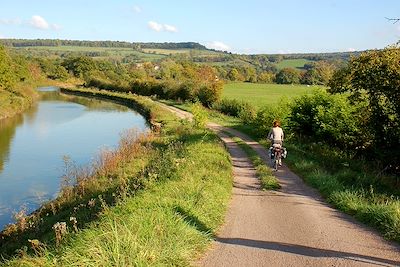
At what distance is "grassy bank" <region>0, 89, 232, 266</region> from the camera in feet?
21.8

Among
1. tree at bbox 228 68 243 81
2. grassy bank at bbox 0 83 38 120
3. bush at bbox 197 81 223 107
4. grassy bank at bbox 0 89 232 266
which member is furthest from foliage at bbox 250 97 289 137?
tree at bbox 228 68 243 81

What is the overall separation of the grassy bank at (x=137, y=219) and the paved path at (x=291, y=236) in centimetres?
46

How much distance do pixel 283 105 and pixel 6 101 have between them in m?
39.0

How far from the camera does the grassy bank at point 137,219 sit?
665cm

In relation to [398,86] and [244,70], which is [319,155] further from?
[244,70]

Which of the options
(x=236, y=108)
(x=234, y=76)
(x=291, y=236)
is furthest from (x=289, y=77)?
(x=291, y=236)

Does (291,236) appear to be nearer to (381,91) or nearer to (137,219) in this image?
(137,219)

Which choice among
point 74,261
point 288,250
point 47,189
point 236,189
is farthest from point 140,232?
point 47,189

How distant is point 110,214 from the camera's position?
8.91m

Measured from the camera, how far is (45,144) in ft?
110

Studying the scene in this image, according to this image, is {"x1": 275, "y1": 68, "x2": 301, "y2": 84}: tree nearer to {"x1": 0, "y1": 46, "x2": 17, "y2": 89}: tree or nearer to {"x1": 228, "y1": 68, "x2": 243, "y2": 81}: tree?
{"x1": 228, "y1": 68, "x2": 243, "y2": 81}: tree

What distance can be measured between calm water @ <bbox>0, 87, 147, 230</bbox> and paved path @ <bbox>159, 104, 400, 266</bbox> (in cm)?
931

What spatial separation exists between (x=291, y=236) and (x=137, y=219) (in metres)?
3.20

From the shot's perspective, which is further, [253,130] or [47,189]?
[253,130]
